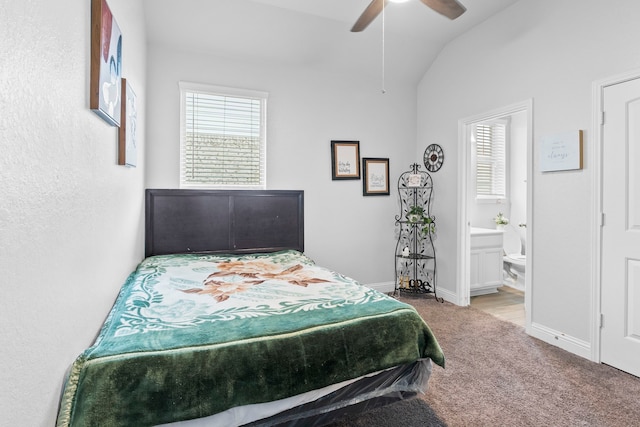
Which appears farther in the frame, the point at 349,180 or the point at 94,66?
the point at 349,180

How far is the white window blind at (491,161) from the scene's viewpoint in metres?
5.05

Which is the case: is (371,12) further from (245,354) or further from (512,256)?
(512,256)

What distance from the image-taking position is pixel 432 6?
231cm

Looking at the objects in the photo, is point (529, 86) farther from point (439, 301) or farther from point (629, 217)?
point (439, 301)

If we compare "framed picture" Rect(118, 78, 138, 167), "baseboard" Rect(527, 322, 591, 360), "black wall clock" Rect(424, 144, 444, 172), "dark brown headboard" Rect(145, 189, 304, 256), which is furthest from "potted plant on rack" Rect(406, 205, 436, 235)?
"framed picture" Rect(118, 78, 138, 167)

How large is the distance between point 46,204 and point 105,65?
896mm

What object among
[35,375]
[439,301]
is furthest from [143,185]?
[439,301]

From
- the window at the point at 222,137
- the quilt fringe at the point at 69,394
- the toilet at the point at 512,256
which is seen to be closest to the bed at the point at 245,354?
the quilt fringe at the point at 69,394

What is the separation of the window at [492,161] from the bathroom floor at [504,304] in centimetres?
142

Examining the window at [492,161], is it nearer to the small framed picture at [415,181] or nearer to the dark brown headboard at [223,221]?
the small framed picture at [415,181]

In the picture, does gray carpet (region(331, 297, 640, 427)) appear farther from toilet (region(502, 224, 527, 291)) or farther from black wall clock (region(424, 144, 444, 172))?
black wall clock (region(424, 144, 444, 172))

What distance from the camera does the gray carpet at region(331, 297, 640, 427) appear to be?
6.29 ft

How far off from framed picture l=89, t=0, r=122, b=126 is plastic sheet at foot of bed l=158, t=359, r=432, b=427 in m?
1.41

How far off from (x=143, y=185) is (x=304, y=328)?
2.55 meters
